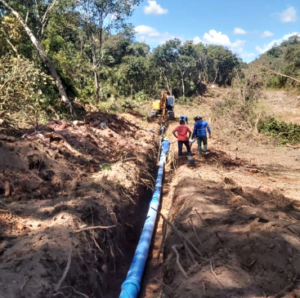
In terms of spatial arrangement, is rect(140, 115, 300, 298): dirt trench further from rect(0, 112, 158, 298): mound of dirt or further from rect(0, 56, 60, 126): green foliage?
rect(0, 56, 60, 126): green foliage

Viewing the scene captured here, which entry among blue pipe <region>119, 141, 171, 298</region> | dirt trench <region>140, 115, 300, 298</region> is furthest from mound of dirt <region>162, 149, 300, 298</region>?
blue pipe <region>119, 141, 171, 298</region>

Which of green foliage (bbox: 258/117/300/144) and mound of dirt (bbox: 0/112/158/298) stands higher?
green foliage (bbox: 258/117/300/144)

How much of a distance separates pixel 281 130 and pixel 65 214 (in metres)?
13.8

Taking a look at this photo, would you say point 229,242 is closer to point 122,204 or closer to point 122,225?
point 122,225

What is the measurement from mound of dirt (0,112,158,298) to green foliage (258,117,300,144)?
9133 mm

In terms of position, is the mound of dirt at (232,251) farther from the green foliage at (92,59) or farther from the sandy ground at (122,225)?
the green foliage at (92,59)

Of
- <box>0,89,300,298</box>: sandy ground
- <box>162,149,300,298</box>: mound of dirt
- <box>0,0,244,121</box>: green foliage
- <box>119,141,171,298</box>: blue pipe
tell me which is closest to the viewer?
<box>162,149,300,298</box>: mound of dirt

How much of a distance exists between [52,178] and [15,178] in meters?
0.82

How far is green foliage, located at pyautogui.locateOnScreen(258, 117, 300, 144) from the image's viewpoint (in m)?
15.3

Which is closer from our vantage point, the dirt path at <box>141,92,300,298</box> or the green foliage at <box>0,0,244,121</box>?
the dirt path at <box>141,92,300,298</box>

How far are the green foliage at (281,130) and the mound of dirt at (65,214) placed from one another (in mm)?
9133

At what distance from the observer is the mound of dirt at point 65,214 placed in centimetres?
367

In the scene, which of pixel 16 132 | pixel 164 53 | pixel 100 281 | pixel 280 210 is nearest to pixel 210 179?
pixel 280 210

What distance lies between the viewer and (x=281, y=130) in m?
16.0
